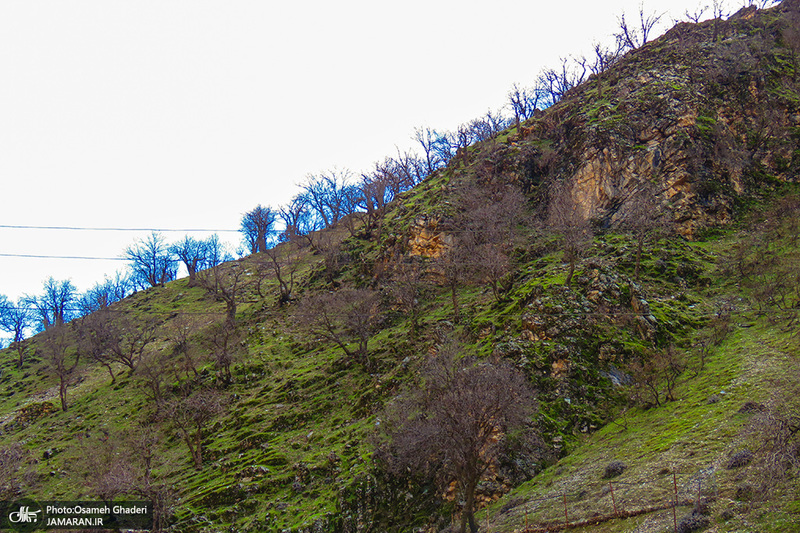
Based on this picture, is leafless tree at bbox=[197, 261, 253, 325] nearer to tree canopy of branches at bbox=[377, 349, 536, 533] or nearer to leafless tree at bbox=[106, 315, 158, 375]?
leafless tree at bbox=[106, 315, 158, 375]

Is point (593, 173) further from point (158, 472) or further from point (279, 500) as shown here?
point (158, 472)

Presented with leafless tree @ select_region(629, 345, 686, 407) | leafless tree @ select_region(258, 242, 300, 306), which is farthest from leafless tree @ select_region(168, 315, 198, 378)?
leafless tree @ select_region(629, 345, 686, 407)

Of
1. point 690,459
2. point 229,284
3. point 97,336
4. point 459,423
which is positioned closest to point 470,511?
point 459,423

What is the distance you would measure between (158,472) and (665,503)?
31.1 metres

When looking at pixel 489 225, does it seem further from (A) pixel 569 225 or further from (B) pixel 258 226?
(B) pixel 258 226

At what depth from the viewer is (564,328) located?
28.8m

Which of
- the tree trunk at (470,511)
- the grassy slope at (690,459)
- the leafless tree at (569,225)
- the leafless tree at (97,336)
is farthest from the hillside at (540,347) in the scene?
the tree trunk at (470,511)

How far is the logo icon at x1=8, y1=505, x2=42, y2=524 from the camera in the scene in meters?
29.4

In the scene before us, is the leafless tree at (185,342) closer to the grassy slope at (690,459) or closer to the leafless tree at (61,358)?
the leafless tree at (61,358)

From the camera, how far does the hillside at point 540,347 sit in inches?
788

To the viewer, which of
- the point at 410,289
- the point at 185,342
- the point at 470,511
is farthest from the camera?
the point at 185,342

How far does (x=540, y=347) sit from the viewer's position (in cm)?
2803

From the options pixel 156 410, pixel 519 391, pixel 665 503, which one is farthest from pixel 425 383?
pixel 156 410

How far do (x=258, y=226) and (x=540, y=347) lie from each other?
7336 centimetres
